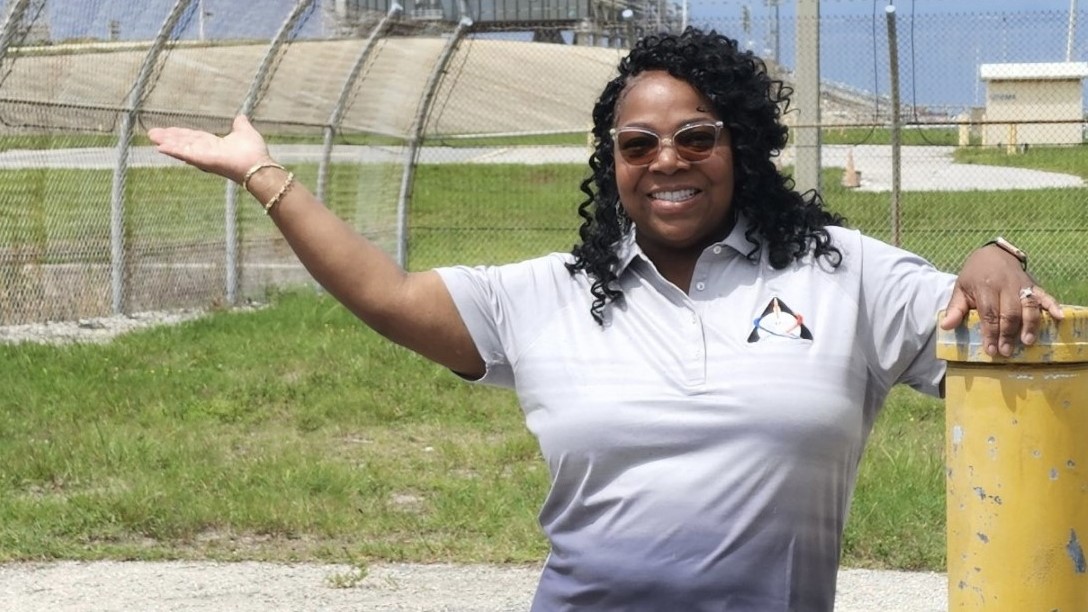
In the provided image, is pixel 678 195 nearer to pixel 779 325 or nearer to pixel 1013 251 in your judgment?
pixel 779 325

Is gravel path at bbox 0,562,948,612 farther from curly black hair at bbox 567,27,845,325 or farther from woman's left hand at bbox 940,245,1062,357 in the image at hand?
woman's left hand at bbox 940,245,1062,357

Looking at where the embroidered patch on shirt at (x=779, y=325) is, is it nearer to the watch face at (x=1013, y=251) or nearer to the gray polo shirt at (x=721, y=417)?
the gray polo shirt at (x=721, y=417)

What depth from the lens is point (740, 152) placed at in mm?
2709

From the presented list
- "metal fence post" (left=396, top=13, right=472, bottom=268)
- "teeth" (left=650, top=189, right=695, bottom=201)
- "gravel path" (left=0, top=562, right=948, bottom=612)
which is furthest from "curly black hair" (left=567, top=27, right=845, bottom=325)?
"metal fence post" (left=396, top=13, right=472, bottom=268)

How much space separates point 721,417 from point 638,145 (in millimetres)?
501

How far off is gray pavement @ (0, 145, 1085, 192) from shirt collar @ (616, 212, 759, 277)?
26.5 ft

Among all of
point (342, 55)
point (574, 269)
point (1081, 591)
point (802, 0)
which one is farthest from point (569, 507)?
point (342, 55)

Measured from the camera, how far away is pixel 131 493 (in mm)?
6375

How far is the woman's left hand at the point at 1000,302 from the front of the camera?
210 centimetres

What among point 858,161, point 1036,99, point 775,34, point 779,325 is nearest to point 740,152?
point 779,325

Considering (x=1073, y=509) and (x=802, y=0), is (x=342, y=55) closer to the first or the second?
(x=802, y=0)

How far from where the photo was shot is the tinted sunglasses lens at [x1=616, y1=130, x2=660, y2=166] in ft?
8.73

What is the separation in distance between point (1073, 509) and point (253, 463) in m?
5.30

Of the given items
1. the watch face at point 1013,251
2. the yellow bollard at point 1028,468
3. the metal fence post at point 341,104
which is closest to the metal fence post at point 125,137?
the metal fence post at point 341,104
